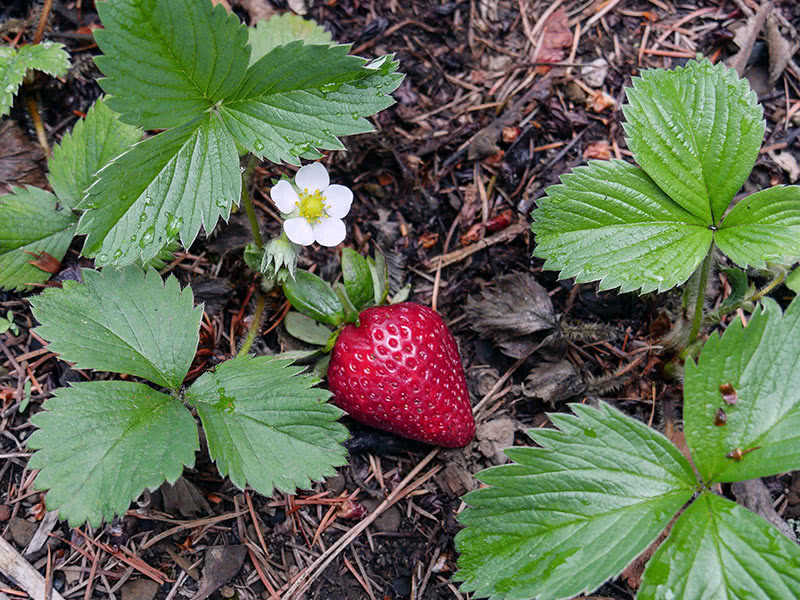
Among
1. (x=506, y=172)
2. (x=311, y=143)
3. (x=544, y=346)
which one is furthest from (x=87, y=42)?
(x=544, y=346)

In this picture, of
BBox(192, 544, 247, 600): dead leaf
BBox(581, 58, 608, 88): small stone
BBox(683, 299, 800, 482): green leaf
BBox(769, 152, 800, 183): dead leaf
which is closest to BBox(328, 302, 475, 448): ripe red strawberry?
BBox(192, 544, 247, 600): dead leaf

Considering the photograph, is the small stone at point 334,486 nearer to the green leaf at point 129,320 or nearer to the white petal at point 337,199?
the green leaf at point 129,320

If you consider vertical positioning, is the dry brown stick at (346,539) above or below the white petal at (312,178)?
below

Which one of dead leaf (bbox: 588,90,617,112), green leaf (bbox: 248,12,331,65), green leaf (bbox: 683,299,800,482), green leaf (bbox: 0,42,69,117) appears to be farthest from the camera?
dead leaf (bbox: 588,90,617,112)

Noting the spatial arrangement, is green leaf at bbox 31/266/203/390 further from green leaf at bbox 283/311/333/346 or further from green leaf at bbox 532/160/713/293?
green leaf at bbox 532/160/713/293

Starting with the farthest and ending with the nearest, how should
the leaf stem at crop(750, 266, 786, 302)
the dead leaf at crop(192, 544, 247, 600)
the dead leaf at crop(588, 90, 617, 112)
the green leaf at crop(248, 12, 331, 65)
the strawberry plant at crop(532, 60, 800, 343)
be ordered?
the dead leaf at crop(588, 90, 617, 112) → the green leaf at crop(248, 12, 331, 65) → the leaf stem at crop(750, 266, 786, 302) → the dead leaf at crop(192, 544, 247, 600) → the strawberry plant at crop(532, 60, 800, 343)

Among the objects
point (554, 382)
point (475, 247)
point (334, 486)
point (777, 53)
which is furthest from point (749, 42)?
point (334, 486)

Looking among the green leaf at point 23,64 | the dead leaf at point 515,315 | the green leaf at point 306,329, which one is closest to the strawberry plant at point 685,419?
the dead leaf at point 515,315

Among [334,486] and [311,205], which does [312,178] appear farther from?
[334,486]
